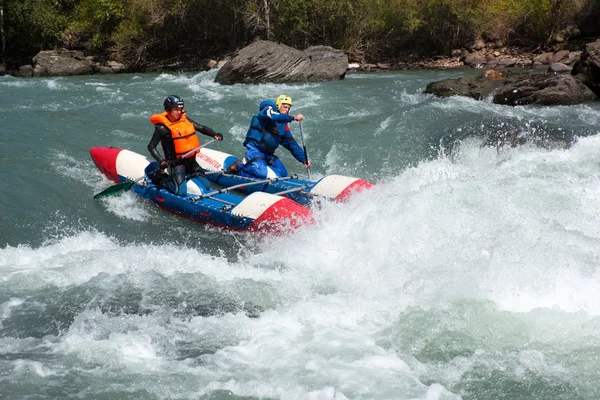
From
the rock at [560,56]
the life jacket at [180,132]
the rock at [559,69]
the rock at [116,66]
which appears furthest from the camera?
the rock at [116,66]

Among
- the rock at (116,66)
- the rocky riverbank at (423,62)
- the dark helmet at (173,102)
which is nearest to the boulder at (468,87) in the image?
the rocky riverbank at (423,62)

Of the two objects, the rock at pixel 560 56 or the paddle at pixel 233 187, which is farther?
the rock at pixel 560 56

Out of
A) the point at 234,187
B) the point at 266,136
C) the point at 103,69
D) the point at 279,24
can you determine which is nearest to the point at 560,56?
the point at 279,24

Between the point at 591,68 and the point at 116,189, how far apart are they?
10.3 meters

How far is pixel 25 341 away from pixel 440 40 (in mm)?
19323

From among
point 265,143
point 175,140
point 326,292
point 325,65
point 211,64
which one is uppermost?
point 175,140

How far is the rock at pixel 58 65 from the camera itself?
20.5 m

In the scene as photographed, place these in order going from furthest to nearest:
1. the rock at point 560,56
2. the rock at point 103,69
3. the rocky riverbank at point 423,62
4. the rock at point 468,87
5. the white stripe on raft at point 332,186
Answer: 1. the rock at point 103,69
2. the rocky riverbank at point 423,62
3. the rock at point 560,56
4. the rock at point 468,87
5. the white stripe on raft at point 332,186

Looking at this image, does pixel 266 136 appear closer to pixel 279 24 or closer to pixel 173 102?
pixel 173 102

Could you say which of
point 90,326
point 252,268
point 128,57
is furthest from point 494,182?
point 128,57

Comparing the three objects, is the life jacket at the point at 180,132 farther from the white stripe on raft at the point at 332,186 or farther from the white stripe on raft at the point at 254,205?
the white stripe on raft at the point at 332,186

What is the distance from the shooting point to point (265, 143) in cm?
841

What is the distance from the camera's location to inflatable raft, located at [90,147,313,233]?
6.85 m

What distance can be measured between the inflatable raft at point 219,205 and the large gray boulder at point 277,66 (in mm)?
8109
